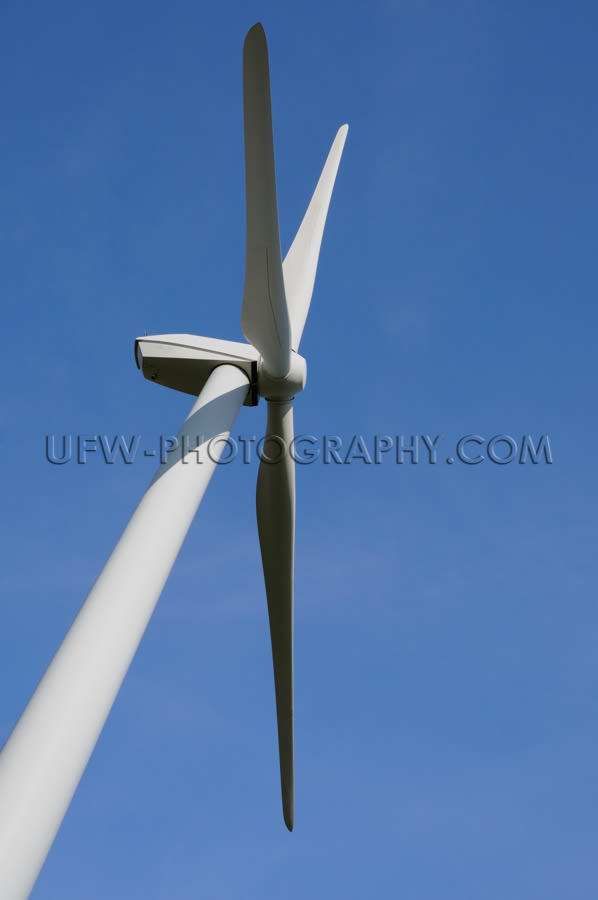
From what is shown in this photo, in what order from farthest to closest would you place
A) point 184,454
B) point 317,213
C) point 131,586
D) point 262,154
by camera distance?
1. point 317,213
2. point 184,454
3. point 262,154
4. point 131,586

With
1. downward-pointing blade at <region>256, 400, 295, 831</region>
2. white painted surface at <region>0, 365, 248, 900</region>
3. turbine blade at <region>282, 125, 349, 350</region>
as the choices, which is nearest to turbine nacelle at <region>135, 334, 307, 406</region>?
downward-pointing blade at <region>256, 400, 295, 831</region>

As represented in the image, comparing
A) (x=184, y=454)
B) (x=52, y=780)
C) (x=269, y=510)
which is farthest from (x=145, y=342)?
(x=52, y=780)

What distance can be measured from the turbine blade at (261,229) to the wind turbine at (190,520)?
1 cm

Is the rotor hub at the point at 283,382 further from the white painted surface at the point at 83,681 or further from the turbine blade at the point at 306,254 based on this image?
the white painted surface at the point at 83,681

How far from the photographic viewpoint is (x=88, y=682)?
5.24 m

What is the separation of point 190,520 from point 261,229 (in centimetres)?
294

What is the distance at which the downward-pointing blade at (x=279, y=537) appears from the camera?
37.1ft

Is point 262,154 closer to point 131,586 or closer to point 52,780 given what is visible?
point 131,586

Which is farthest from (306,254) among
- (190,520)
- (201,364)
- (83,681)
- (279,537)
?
(83,681)

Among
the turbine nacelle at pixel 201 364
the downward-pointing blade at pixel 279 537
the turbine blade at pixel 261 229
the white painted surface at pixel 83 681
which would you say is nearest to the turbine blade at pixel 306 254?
the turbine nacelle at pixel 201 364

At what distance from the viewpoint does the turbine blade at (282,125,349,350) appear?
12758 millimetres

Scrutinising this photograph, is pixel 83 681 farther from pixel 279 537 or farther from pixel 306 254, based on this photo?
pixel 306 254

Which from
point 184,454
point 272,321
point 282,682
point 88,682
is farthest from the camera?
point 282,682

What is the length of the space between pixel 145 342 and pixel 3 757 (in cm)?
731
